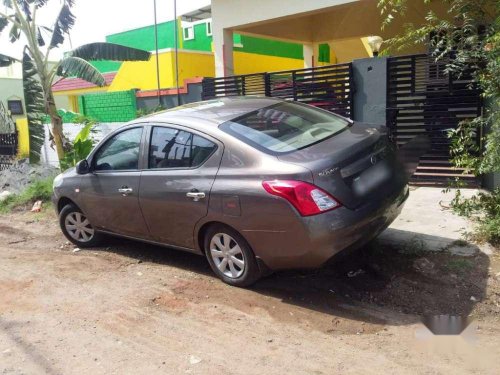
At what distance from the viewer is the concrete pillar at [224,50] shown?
37.9 feet

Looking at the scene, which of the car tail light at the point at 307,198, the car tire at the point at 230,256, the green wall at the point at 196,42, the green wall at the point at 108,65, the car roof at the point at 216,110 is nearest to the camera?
the car tail light at the point at 307,198

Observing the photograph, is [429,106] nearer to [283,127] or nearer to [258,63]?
[283,127]

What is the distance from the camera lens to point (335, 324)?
3891mm

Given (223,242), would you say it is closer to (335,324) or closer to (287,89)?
(335,324)

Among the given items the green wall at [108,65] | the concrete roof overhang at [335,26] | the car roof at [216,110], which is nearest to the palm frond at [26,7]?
the concrete roof overhang at [335,26]

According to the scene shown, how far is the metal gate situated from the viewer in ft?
23.4

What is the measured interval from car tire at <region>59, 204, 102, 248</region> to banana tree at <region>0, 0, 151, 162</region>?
3865 mm

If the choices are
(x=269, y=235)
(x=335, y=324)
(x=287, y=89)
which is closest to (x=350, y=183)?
(x=269, y=235)

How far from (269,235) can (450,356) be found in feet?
5.25

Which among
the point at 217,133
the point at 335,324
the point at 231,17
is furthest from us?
the point at 231,17

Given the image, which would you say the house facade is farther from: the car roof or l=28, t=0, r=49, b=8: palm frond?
the car roof

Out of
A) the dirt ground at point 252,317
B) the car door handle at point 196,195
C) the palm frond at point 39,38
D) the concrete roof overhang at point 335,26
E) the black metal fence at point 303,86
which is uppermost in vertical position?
the concrete roof overhang at point 335,26

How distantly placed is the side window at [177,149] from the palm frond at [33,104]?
19.5 ft

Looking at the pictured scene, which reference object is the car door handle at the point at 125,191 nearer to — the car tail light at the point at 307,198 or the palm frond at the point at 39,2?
the car tail light at the point at 307,198
